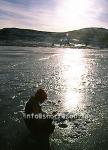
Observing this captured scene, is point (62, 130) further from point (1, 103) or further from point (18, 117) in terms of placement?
point (1, 103)

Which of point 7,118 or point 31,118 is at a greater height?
point 31,118

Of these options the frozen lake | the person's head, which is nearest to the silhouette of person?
the person's head

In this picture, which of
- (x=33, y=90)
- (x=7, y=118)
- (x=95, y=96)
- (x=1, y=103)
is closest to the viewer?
(x=7, y=118)

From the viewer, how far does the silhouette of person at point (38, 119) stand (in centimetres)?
852

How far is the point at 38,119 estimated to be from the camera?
8.52 m

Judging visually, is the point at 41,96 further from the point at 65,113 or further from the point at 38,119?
the point at 65,113

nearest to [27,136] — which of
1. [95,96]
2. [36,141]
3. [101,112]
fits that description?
[36,141]

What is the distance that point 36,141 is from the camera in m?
9.02

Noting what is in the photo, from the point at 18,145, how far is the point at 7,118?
9.39ft

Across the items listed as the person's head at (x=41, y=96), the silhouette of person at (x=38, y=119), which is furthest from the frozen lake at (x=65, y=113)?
the person's head at (x=41, y=96)

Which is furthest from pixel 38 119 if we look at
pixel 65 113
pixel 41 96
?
pixel 65 113

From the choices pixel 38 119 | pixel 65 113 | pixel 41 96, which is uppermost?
pixel 41 96

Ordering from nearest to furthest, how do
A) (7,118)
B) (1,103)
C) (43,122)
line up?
(43,122) < (7,118) < (1,103)

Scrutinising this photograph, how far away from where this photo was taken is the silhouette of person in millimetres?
8523
